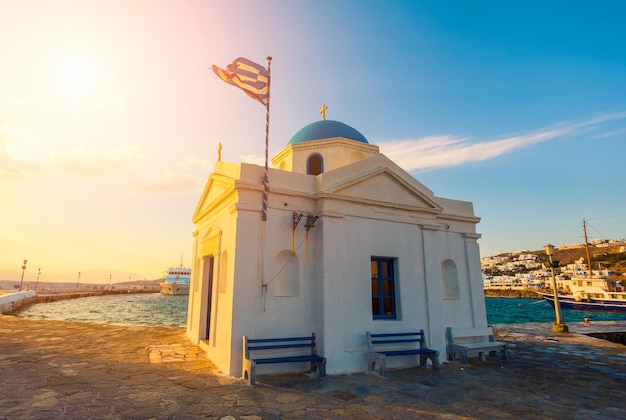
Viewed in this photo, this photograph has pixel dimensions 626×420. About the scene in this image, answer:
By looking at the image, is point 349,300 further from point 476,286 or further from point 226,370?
point 476,286

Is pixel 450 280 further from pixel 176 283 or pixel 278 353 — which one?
pixel 176 283

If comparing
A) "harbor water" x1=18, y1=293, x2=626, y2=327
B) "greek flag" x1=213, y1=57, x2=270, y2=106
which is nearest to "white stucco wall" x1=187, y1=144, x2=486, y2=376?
"greek flag" x1=213, y1=57, x2=270, y2=106

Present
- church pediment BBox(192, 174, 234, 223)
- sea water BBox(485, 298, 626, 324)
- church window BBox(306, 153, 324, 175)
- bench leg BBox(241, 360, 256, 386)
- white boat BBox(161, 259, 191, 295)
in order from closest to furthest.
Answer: bench leg BBox(241, 360, 256, 386) → church pediment BBox(192, 174, 234, 223) → church window BBox(306, 153, 324, 175) → sea water BBox(485, 298, 626, 324) → white boat BBox(161, 259, 191, 295)

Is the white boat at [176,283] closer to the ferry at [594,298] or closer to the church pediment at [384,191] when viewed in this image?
the ferry at [594,298]

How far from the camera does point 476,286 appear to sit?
38.0 ft

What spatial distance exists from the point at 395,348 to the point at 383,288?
1.67 metres

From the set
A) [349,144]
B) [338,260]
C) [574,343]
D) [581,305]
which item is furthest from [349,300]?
[581,305]

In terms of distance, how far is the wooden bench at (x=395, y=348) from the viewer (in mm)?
8266

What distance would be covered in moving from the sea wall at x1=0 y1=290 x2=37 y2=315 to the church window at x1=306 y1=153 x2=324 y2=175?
1185 inches

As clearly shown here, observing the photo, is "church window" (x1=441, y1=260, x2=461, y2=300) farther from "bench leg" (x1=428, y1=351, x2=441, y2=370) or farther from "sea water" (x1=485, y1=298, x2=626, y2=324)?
"sea water" (x1=485, y1=298, x2=626, y2=324)

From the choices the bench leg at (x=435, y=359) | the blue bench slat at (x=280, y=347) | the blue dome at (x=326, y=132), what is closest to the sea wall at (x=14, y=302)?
the blue dome at (x=326, y=132)

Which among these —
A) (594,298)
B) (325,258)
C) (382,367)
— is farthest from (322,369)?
(594,298)

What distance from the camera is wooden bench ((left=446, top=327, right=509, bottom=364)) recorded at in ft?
32.2

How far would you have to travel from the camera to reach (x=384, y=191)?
1017cm
